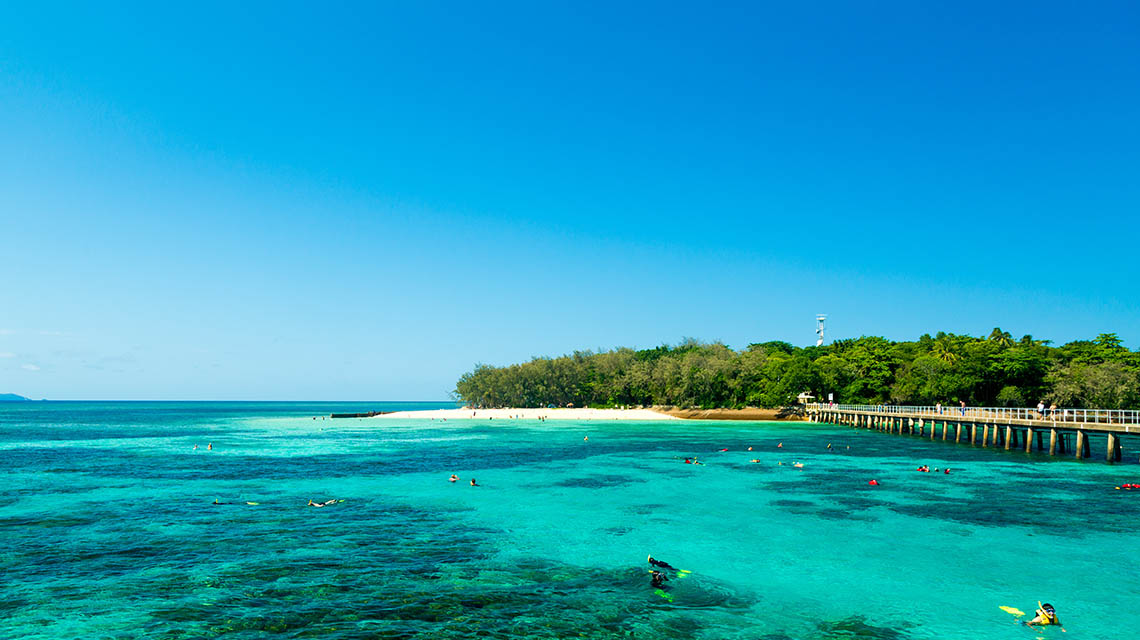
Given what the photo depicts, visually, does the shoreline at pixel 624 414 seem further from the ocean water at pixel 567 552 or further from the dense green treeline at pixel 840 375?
the ocean water at pixel 567 552

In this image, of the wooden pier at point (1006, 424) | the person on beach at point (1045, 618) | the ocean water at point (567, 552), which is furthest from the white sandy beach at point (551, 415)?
the person on beach at point (1045, 618)

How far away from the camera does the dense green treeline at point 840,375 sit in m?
97.4

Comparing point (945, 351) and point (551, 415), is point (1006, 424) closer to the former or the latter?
point (945, 351)

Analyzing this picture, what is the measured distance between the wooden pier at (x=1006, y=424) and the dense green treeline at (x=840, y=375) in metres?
7.91

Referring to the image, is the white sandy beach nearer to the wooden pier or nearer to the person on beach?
the wooden pier

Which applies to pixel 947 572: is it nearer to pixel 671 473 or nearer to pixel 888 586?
pixel 888 586

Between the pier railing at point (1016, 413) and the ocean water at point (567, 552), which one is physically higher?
the pier railing at point (1016, 413)

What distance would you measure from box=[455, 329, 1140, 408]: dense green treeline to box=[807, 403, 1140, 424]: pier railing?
48.4ft

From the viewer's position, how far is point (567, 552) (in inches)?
938

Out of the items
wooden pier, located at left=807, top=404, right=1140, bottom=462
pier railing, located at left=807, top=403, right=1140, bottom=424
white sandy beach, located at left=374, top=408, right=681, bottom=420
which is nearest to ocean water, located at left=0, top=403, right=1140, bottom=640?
wooden pier, located at left=807, top=404, right=1140, bottom=462

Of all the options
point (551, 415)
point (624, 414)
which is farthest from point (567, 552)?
point (551, 415)

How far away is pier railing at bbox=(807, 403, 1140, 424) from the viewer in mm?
50381

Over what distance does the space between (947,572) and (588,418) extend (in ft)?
363

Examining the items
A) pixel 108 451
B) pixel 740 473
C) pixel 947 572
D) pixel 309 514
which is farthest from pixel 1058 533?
pixel 108 451
